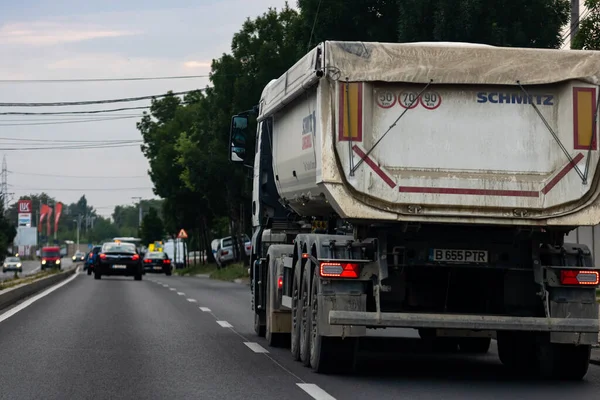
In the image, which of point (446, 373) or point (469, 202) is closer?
point (469, 202)

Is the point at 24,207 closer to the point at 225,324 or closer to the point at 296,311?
the point at 225,324

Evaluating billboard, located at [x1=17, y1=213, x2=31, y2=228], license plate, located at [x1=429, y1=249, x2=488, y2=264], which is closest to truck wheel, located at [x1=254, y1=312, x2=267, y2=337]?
license plate, located at [x1=429, y1=249, x2=488, y2=264]

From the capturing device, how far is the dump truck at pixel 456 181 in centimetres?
1142

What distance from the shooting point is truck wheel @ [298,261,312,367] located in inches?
489

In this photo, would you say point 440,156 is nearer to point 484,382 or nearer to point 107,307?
point 484,382

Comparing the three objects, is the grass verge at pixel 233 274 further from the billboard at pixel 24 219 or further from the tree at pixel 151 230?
the billboard at pixel 24 219

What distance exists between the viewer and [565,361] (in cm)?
1200

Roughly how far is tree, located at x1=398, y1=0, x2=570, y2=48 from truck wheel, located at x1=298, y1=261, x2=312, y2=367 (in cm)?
1790

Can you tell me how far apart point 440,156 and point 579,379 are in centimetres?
254

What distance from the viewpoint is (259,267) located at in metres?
16.6

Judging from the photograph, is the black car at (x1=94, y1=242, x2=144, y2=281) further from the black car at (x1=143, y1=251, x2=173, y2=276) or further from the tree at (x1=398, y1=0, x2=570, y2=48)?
the black car at (x1=143, y1=251, x2=173, y2=276)

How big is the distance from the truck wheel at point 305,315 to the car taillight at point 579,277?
2.41 meters

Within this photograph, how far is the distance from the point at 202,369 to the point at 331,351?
1.31 metres

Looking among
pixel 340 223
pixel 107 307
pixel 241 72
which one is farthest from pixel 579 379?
pixel 241 72
